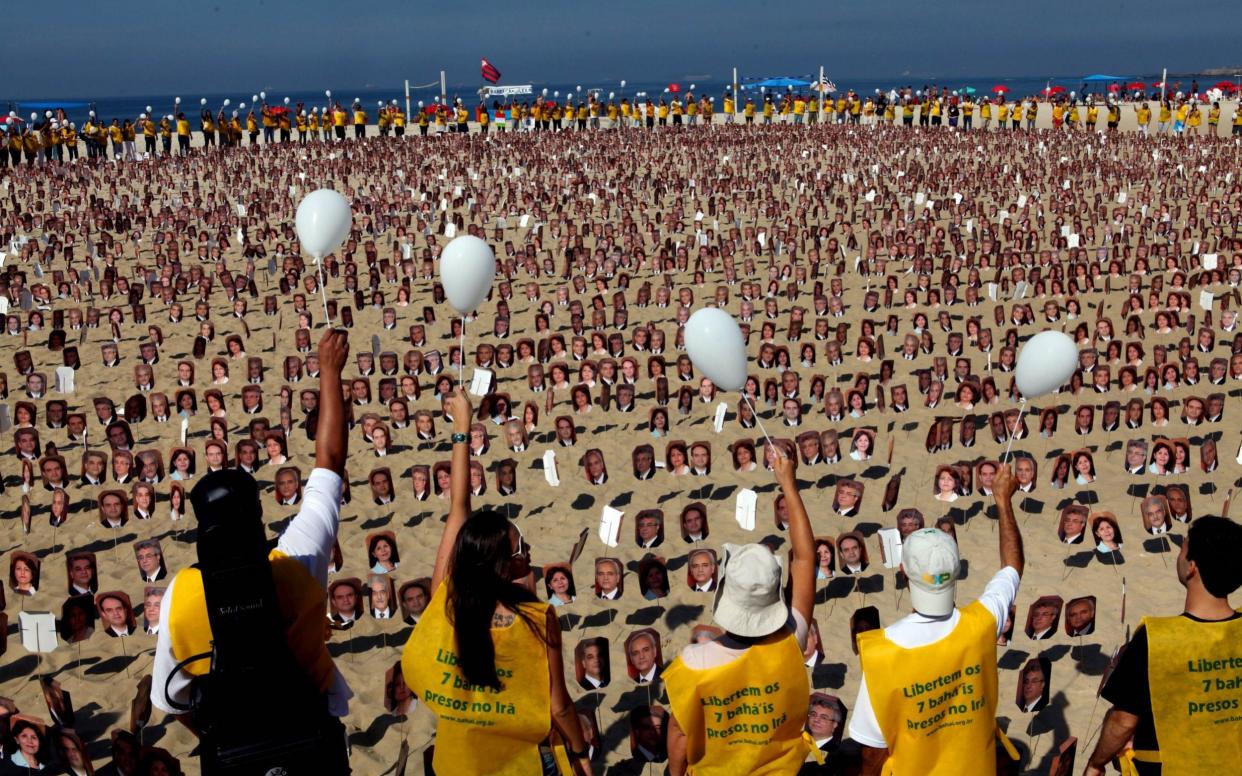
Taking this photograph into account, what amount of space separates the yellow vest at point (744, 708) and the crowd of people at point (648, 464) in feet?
0.04

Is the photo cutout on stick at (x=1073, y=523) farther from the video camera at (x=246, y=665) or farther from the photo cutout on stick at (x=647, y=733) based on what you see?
the video camera at (x=246, y=665)

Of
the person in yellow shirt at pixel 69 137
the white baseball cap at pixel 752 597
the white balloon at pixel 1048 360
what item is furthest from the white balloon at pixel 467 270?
the person in yellow shirt at pixel 69 137

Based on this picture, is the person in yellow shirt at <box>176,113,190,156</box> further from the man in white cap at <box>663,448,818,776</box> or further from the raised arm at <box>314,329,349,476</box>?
the man in white cap at <box>663,448,818,776</box>

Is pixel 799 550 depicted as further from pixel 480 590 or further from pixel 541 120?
pixel 541 120

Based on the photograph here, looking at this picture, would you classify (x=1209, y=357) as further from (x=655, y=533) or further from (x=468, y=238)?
(x=468, y=238)

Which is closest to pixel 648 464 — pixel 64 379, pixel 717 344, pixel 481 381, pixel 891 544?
pixel 481 381

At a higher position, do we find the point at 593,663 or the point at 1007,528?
the point at 1007,528

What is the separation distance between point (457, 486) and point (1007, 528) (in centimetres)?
195

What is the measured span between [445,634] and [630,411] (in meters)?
7.23

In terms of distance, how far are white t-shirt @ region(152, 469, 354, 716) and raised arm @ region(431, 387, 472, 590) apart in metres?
0.39

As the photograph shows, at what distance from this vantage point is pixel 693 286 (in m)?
14.7

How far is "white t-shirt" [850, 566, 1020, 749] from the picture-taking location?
3172 millimetres

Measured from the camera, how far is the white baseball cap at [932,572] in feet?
10.2

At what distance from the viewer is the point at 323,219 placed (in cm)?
830
